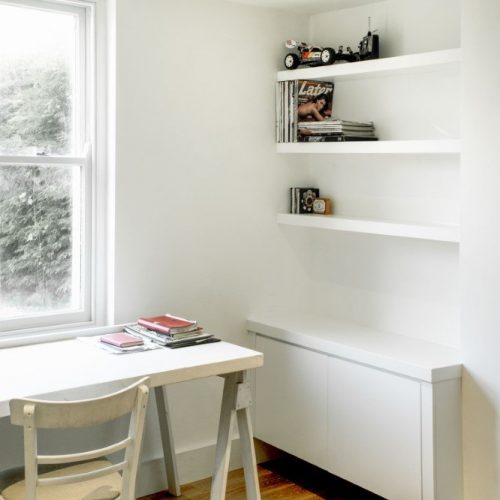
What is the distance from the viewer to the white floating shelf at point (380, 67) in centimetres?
312

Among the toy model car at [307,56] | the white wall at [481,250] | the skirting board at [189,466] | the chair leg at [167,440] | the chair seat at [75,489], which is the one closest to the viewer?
the chair seat at [75,489]

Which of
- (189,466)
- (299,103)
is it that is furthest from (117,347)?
(299,103)

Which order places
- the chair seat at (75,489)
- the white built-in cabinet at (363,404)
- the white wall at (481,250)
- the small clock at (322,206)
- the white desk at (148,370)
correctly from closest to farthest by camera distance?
1. the chair seat at (75,489)
2. the white desk at (148,370)
3. the white wall at (481,250)
4. the white built-in cabinet at (363,404)
5. the small clock at (322,206)

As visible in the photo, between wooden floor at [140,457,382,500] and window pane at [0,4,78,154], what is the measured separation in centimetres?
172

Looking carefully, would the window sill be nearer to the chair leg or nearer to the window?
the window

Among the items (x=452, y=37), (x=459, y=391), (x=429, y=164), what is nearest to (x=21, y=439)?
(x=459, y=391)

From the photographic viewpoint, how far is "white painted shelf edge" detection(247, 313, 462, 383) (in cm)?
304

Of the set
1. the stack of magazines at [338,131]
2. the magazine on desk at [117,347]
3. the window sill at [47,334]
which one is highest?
the stack of magazines at [338,131]

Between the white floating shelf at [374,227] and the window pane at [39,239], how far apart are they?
113 centimetres

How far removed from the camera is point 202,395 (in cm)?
377

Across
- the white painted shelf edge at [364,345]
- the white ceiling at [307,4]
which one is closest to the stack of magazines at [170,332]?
the white painted shelf edge at [364,345]

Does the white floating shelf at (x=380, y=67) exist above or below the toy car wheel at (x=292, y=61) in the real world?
below

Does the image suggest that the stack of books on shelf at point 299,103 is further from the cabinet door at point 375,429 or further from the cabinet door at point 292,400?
the cabinet door at point 375,429

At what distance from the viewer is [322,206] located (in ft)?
12.9
